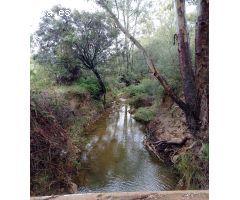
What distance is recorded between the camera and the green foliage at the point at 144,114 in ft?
11.2

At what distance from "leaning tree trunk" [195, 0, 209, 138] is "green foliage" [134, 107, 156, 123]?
0.59 m

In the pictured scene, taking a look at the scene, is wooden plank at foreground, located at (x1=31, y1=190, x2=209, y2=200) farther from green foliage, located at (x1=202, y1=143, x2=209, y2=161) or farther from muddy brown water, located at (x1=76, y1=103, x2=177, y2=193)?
green foliage, located at (x1=202, y1=143, x2=209, y2=161)

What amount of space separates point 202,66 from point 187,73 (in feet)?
0.62

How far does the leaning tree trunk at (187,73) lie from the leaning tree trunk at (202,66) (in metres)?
0.06

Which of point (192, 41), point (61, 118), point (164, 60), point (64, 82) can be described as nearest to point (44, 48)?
point (64, 82)

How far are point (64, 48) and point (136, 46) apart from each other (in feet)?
2.41

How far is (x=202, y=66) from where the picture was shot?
3.21 meters

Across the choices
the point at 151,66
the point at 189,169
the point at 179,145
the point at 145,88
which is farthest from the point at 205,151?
the point at 151,66

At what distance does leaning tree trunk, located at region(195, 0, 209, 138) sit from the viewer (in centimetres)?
312

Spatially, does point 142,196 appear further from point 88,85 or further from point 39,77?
point 39,77

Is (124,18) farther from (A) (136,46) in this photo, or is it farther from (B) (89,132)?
(B) (89,132)

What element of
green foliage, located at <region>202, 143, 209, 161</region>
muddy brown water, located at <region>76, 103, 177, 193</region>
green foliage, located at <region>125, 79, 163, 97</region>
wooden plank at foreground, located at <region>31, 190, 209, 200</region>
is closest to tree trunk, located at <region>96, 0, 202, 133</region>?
green foliage, located at <region>125, 79, 163, 97</region>

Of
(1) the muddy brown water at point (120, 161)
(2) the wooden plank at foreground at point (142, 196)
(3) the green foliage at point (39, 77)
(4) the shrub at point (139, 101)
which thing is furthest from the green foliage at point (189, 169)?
(3) the green foliage at point (39, 77)

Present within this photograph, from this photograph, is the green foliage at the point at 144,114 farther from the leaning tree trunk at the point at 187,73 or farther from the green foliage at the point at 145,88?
the leaning tree trunk at the point at 187,73
